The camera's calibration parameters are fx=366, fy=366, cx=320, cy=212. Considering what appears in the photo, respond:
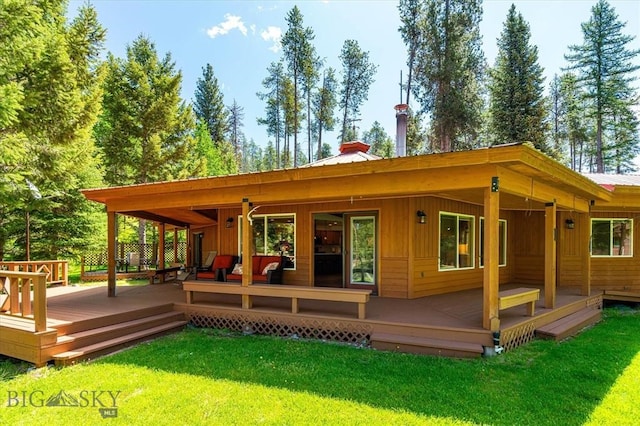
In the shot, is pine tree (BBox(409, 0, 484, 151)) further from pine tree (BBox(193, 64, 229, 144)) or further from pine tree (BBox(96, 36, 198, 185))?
pine tree (BBox(193, 64, 229, 144))

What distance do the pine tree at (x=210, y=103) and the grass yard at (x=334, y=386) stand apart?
24.2 m

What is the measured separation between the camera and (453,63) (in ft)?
56.6

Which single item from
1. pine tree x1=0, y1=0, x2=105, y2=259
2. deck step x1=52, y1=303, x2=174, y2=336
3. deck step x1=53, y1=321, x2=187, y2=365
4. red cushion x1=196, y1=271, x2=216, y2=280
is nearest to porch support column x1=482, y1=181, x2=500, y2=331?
deck step x1=53, y1=321, x2=187, y2=365

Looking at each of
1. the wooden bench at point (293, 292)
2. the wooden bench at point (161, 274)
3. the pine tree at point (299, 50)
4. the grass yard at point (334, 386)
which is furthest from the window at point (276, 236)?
the pine tree at point (299, 50)

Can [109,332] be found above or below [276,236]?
below

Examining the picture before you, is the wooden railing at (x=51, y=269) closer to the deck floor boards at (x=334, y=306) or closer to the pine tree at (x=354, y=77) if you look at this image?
the deck floor boards at (x=334, y=306)

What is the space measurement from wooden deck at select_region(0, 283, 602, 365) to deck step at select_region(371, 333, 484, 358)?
0.01 m

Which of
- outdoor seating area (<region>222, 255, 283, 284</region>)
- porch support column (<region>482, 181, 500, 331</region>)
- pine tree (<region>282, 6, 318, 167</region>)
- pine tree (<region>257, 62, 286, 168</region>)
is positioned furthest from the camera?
pine tree (<region>257, 62, 286, 168</region>)

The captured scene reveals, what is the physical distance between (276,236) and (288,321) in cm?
325

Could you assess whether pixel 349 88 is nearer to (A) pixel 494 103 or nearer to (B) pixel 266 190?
(A) pixel 494 103

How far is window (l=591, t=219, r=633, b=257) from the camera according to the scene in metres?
9.64

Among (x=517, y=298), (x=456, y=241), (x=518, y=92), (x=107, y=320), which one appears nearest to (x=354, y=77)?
(x=518, y=92)

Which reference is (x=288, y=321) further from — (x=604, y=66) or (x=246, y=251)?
(x=604, y=66)

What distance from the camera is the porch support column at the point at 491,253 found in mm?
4555
